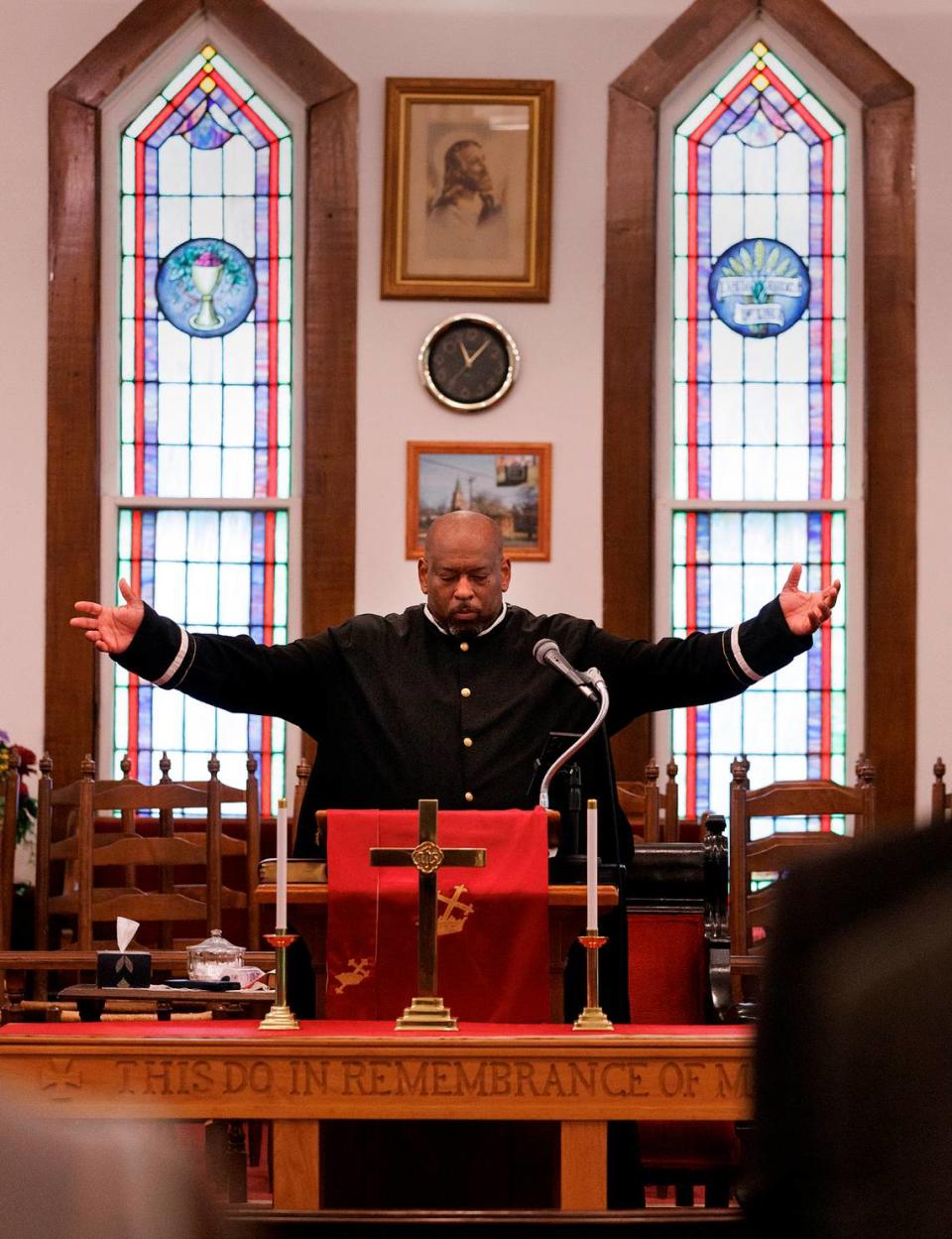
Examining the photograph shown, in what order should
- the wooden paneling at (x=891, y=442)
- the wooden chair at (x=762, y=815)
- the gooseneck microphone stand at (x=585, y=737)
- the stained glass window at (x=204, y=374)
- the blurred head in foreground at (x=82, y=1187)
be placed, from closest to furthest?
1. the blurred head in foreground at (x=82, y=1187)
2. the gooseneck microphone stand at (x=585, y=737)
3. the wooden chair at (x=762, y=815)
4. the wooden paneling at (x=891, y=442)
5. the stained glass window at (x=204, y=374)

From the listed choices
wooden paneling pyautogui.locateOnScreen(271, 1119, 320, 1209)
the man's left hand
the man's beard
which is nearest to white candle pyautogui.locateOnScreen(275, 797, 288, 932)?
wooden paneling pyautogui.locateOnScreen(271, 1119, 320, 1209)

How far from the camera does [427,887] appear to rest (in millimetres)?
2896

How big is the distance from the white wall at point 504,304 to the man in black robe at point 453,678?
17.3ft

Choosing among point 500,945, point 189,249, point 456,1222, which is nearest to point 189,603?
point 189,249

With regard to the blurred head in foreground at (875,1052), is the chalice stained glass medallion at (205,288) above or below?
above

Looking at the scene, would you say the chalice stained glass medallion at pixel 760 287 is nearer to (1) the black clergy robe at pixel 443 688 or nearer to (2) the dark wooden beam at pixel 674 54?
(2) the dark wooden beam at pixel 674 54


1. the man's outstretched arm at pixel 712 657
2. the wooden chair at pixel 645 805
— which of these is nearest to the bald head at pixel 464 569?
the man's outstretched arm at pixel 712 657

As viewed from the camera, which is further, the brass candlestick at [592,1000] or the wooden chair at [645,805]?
the wooden chair at [645,805]

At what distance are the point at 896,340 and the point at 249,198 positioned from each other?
3.58m

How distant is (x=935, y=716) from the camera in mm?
9445

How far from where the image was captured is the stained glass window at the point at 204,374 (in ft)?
31.8

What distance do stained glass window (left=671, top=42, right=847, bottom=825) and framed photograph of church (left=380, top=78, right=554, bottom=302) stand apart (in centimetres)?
84

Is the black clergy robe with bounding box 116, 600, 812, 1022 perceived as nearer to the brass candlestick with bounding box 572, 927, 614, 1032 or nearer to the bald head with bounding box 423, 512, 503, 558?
A: the bald head with bounding box 423, 512, 503, 558

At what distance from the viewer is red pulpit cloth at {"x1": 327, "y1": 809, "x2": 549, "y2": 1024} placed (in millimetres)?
3115
